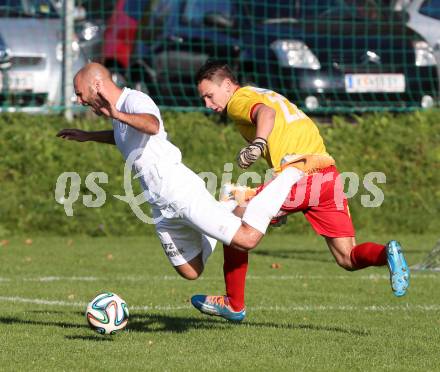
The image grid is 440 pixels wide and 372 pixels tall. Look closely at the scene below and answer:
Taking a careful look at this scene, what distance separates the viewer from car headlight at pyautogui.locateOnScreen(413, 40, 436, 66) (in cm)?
1509

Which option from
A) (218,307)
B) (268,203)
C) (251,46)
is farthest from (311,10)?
(268,203)

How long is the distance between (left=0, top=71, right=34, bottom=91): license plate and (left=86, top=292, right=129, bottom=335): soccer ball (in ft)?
25.1

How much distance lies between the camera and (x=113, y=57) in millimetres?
15344

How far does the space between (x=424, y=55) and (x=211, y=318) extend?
7.64 meters

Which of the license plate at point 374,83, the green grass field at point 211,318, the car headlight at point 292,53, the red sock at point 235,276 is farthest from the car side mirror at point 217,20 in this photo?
the red sock at point 235,276

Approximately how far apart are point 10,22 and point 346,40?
415cm

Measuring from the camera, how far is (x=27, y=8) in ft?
50.1

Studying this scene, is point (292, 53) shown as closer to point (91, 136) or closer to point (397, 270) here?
point (91, 136)

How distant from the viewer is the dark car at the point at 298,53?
15023mm

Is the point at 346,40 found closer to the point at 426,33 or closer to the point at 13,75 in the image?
the point at 426,33

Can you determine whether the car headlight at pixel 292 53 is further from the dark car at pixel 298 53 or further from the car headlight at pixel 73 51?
the car headlight at pixel 73 51

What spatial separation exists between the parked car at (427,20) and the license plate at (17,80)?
480 cm

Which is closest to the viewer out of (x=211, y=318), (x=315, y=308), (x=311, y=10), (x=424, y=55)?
(x=211, y=318)

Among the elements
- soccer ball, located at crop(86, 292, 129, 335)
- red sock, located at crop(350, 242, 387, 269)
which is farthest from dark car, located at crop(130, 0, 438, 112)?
soccer ball, located at crop(86, 292, 129, 335)
